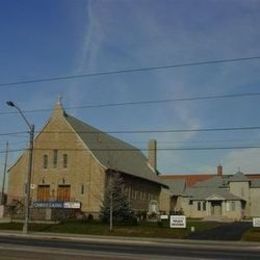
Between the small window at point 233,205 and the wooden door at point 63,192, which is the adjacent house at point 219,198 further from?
the wooden door at point 63,192

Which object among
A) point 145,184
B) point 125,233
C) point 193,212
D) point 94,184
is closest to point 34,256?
point 125,233

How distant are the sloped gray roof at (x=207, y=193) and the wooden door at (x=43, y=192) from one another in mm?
33352

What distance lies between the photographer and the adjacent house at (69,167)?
6894cm

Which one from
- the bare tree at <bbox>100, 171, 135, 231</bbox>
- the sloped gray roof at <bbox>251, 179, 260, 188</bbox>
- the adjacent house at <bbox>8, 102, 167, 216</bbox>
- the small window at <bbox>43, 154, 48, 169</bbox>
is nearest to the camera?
the bare tree at <bbox>100, 171, 135, 231</bbox>

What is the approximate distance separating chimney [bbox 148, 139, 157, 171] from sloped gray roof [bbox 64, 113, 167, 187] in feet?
20.8

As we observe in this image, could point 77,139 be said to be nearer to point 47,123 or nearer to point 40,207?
point 47,123

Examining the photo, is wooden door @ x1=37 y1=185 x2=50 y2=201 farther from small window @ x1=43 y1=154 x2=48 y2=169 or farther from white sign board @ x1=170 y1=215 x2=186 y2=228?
white sign board @ x1=170 y1=215 x2=186 y2=228

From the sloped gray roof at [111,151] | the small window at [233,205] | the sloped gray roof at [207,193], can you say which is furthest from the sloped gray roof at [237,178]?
the sloped gray roof at [111,151]

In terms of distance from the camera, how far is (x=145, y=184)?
284ft

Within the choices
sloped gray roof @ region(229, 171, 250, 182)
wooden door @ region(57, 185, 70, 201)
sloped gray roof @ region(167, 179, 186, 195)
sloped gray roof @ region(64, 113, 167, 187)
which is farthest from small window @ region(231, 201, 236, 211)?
wooden door @ region(57, 185, 70, 201)

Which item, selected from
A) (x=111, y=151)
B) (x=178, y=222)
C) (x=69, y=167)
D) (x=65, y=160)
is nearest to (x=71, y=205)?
(x=69, y=167)

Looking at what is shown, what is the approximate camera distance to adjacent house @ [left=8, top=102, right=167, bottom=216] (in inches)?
Result: 2714

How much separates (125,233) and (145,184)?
134 ft

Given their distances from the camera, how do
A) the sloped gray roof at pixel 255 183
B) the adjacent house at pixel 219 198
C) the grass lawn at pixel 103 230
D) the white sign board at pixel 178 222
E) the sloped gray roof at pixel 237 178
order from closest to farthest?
the grass lawn at pixel 103 230, the white sign board at pixel 178 222, the adjacent house at pixel 219 198, the sloped gray roof at pixel 237 178, the sloped gray roof at pixel 255 183
